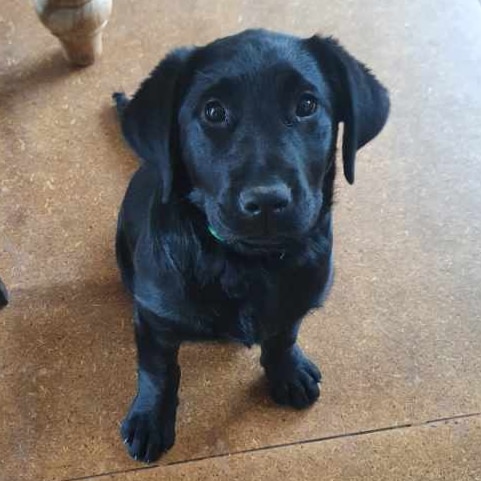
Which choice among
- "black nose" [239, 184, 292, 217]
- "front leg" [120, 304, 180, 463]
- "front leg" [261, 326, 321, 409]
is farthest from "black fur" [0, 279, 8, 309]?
"black nose" [239, 184, 292, 217]

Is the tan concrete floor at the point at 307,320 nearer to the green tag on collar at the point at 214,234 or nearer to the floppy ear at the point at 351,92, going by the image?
the green tag on collar at the point at 214,234

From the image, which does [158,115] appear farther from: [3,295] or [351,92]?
[3,295]

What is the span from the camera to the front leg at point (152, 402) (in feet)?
5.41

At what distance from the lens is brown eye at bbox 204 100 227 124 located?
1324 millimetres

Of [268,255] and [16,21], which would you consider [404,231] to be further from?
[16,21]

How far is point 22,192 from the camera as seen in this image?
6.82ft

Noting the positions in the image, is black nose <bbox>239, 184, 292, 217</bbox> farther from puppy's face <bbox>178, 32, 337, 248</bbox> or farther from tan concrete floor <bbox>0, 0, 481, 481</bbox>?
tan concrete floor <bbox>0, 0, 481, 481</bbox>

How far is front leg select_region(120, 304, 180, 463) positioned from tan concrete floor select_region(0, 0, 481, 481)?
3 centimetres

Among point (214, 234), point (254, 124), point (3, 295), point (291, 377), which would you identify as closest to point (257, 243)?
point (214, 234)

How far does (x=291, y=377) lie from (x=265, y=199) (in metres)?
0.63

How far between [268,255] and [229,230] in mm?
153

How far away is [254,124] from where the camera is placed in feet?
4.28

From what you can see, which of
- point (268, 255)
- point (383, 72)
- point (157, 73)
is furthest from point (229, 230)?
point (383, 72)

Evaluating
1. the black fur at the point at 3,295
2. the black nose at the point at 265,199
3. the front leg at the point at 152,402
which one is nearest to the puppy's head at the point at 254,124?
the black nose at the point at 265,199
